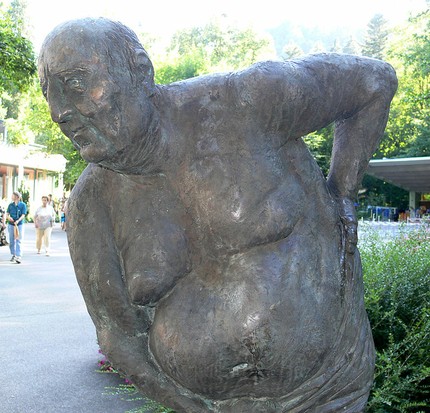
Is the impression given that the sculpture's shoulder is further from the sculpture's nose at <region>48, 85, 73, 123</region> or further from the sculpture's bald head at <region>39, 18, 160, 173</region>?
the sculpture's nose at <region>48, 85, 73, 123</region>

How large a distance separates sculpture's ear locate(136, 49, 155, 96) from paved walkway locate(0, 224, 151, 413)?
14.0 feet

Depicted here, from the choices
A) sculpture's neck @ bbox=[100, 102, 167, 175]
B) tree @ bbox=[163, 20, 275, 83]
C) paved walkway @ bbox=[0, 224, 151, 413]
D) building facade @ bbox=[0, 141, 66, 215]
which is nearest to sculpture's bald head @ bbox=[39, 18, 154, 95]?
sculpture's neck @ bbox=[100, 102, 167, 175]

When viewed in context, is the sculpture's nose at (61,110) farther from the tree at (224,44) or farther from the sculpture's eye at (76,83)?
the tree at (224,44)

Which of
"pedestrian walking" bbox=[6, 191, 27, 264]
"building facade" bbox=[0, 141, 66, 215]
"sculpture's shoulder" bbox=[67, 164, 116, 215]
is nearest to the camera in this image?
"sculpture's shoulder" bbox=[67, 164, 116, 215]

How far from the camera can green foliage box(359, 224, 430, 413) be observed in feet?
14.3

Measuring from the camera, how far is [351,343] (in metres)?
1.65

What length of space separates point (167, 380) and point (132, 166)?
613 mm

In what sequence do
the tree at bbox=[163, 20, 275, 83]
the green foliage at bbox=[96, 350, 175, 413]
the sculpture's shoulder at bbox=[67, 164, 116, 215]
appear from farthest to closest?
1. the tree at bbox=[163, 20, 275, 83]
2. the green foliage at bbox=[96, 350, 175, 413]
3. the sculpture's shoulder at bbox=[67, 164, 116, 215]

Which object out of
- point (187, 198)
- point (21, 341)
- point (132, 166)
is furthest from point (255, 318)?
point (21, 341)

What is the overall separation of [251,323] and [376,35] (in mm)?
57989

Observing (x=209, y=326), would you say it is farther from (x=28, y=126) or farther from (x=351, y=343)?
(x=28, y=126)

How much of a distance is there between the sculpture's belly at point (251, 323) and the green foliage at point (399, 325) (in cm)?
280

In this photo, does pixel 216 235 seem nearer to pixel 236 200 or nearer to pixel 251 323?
pixel 236 200

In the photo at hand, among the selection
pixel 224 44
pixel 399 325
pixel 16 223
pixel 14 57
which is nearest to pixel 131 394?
pixel 399 325
